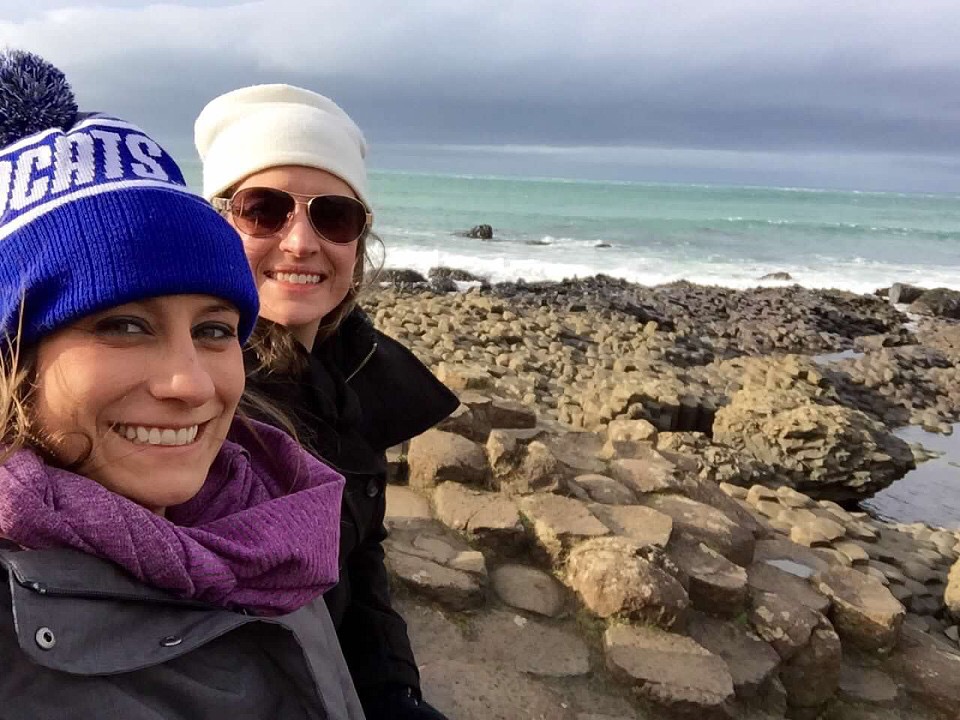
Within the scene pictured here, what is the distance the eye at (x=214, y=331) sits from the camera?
50.0 inches

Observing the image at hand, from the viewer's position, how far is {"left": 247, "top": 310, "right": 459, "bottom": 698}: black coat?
1.98 m

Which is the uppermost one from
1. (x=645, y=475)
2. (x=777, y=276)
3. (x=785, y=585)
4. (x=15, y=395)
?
(x=15, y=395)

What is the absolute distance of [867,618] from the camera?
379 centimetres

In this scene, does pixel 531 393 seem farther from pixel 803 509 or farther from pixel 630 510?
pixel 630 510

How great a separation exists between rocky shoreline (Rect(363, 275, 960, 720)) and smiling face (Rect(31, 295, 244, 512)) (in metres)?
1.78

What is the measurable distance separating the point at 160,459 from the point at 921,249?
3712 centimetres

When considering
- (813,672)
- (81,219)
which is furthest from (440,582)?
(81,219)

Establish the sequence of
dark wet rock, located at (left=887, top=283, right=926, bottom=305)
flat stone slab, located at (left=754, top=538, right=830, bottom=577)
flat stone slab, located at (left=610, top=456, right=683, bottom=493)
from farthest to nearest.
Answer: dark wet rock, located at (left=887, top=283, right=926, bottom=305) → flat stone slab, located at (left=610, top=456, right=683, bottom=493) → flat stone slab, located at (left=754, top=538, right=830, bottom=577)

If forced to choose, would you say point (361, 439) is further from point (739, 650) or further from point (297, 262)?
point (739, 650)

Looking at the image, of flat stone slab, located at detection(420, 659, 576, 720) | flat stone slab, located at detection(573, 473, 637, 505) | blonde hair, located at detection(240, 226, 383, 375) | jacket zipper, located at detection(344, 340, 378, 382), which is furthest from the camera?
flat stone slab, located at detection(573, 473, 637, 505)

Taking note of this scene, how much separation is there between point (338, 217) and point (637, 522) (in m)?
2.31

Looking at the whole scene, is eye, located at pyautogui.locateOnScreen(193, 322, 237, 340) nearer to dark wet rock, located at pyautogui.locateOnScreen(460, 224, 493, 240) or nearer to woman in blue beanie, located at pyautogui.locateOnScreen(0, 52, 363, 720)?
woman in blue beanie, located at pyautogui.locateOnScreen(0, 52, 363, 720)

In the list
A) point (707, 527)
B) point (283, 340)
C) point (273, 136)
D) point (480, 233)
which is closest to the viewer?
point (283, 340)

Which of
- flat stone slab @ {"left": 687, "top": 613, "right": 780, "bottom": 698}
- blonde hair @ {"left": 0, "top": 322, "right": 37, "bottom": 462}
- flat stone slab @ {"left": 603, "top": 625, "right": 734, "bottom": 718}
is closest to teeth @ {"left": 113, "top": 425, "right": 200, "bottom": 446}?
blonde hair @ {"left": 0, "top": 322, "right": 37, "bottom": 462}
